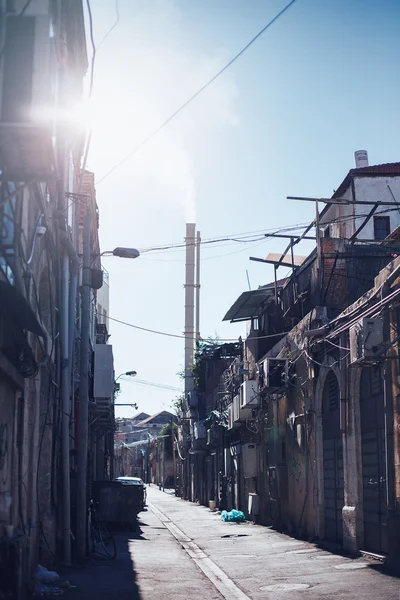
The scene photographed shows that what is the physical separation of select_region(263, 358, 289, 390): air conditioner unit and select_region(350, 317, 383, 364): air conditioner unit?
8713 mm

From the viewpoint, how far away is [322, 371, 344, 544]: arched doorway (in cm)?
1731

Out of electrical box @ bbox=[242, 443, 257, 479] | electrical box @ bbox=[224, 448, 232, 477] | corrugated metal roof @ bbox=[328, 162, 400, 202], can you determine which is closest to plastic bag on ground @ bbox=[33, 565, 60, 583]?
electrical box @ bbox=[242, 443, 257, 479]

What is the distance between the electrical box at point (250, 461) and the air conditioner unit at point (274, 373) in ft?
20.2

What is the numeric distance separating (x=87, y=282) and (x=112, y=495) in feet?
29.2

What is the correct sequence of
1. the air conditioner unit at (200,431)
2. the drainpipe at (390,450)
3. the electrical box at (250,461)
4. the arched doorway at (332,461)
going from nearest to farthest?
the drainpipe at (390,450) → the arched doorway at (332,461) → the electrical box at (250,461) → the air conditioner unit at (200,431)

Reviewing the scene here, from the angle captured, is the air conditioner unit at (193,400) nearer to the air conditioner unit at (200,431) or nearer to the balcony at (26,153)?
the air conditioner unit at (200,431)

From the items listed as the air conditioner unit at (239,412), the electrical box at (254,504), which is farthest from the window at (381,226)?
the electrical box at (254,504)

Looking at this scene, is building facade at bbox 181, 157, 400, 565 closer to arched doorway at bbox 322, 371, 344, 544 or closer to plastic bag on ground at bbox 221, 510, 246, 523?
arched doorway at bbox 322, 371, 344, 544

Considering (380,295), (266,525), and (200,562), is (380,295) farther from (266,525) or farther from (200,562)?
(266,525)

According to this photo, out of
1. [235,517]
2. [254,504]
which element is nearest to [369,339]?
[254,504]

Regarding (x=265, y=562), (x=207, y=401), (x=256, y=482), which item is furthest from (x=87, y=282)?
(x=207, y=401)

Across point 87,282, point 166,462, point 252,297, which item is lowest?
point 166,462

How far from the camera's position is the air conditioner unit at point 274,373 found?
22.6 meters

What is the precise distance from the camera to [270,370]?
2269 centimetres
